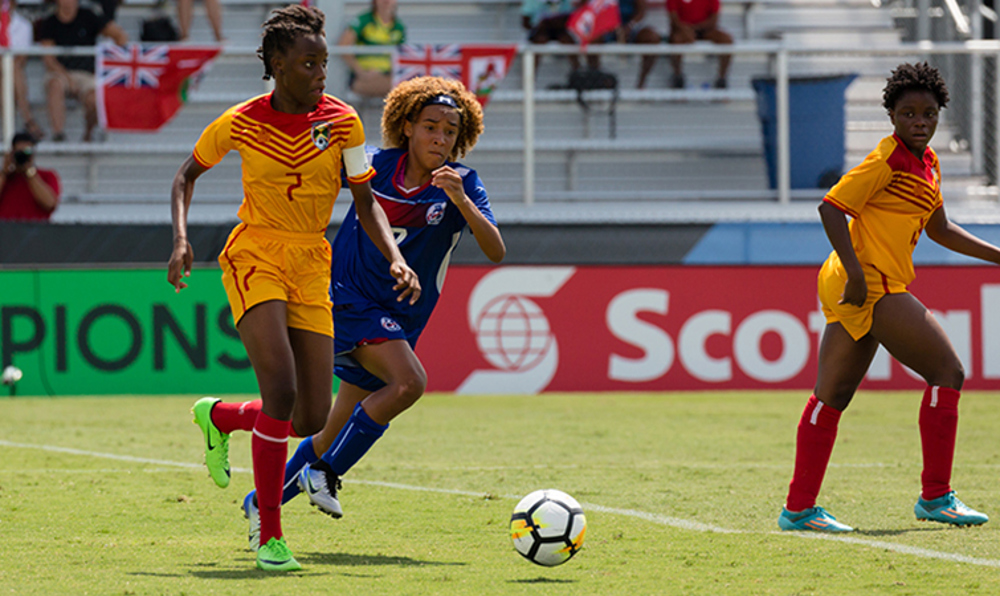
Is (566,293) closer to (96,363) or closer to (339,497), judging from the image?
(96,363)

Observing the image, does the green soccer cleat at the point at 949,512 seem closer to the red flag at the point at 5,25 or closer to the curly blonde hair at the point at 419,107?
the curly blonde hair at the point at 419,107

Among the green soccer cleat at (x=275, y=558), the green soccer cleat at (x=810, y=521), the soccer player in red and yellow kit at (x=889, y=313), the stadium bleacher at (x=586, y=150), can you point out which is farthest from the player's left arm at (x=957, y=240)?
the stadium bleacher at (x=586, y=150)

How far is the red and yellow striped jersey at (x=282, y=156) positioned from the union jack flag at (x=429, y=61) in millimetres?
8735

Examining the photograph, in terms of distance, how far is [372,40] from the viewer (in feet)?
50.0

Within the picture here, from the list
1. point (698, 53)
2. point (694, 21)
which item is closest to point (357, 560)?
point (698, 53)

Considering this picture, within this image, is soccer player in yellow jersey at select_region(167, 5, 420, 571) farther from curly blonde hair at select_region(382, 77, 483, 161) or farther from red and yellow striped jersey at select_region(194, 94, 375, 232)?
curly blonde hair at select_region(382, 77, 483, 161)

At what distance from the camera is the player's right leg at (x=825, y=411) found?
5.73 metres

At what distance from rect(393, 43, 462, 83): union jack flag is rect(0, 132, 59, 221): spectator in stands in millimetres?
3725

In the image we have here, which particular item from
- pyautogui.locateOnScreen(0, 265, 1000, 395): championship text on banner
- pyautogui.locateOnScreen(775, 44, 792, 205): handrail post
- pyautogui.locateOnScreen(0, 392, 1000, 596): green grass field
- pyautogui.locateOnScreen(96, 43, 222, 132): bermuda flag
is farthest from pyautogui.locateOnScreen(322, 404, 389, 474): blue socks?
pyautogui.locateOnScreen(775, 44, 792, 205): handrail post

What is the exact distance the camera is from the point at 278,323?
4.88 metres

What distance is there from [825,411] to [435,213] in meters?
1.93

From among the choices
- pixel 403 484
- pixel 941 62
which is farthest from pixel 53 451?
pixel 941 62

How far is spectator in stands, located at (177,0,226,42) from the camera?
16.4 m

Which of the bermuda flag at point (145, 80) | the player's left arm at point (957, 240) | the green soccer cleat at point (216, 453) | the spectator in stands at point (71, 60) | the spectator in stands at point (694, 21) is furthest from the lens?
the spectator in stands at point (694, 21)
